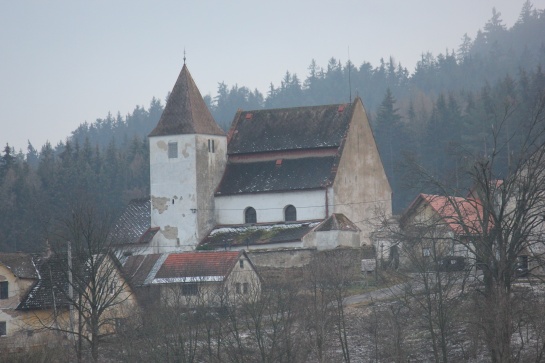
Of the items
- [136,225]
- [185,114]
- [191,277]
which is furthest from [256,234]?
[191,277]

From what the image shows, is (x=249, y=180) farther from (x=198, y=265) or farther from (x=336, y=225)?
(x=198, y=265)

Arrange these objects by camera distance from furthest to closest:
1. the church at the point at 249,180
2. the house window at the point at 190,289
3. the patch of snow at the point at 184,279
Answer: the church at the point at 249,180, the patch of snow at the point at 184,279, the house window at the point at 190,289

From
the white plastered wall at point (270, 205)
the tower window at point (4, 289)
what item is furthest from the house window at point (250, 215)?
the tower window at point (4, 289)

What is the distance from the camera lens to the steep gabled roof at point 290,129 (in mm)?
71312

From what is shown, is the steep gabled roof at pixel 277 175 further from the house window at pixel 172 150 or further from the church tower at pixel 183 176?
the house window at pixel 172 150

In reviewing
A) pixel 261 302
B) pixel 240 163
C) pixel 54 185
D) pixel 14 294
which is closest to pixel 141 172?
pixel 54 185

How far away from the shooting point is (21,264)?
57531 millimetres

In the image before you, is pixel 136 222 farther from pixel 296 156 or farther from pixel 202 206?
pixel 296 156

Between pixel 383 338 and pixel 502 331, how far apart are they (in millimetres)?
9518

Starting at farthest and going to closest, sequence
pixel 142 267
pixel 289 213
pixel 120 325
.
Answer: pixel 289 213 < pixel 142 267 < pixel 120 325

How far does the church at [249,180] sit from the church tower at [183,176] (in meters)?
0.05

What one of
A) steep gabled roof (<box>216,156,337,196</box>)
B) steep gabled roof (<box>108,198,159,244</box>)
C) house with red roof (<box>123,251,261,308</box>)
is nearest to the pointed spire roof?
steep gabled roof (<box>216,156,337,196</box>)

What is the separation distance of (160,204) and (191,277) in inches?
541

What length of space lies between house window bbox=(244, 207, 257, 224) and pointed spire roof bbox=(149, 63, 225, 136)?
14.8 feet
